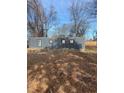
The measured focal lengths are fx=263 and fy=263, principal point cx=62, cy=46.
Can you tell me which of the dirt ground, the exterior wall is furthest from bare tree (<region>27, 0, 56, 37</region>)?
the dirt ground

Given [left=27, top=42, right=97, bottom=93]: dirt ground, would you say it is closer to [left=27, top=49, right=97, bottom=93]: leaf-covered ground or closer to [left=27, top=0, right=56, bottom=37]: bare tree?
[left=27, top=49, right=97, bottom=93]: leaf-covered ground

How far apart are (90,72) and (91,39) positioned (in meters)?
0.23

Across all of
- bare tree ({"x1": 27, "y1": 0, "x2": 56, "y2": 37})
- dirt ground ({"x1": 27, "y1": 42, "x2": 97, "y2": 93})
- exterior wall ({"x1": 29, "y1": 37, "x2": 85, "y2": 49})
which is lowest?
dirt ground ({"x1": 27, "y1": 42, "x2": 97, "y2": 93})

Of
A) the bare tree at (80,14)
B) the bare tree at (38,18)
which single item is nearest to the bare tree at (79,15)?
the bare tree at (80,14)

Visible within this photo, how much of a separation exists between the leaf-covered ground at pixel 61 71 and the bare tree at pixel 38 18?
0.15 m

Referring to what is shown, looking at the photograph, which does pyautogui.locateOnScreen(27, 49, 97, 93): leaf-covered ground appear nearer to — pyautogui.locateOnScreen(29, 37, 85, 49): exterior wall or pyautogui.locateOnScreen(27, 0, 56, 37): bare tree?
pyautogui.locateOnScreen(29, 37, 85, 49): exterior wall

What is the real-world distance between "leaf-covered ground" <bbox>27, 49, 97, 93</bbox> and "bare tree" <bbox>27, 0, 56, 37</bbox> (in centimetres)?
15

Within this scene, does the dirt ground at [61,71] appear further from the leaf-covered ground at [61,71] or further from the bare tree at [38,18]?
the bare tree at [38,18]

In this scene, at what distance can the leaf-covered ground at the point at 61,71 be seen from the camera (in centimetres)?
186

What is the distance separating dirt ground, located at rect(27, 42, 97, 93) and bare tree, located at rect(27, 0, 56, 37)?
15cm

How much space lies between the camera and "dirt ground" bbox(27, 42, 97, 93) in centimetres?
185

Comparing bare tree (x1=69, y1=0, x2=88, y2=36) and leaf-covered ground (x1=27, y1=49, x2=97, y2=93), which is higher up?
bare tree (x1=69, y1=0, x2=88, y2=36)
